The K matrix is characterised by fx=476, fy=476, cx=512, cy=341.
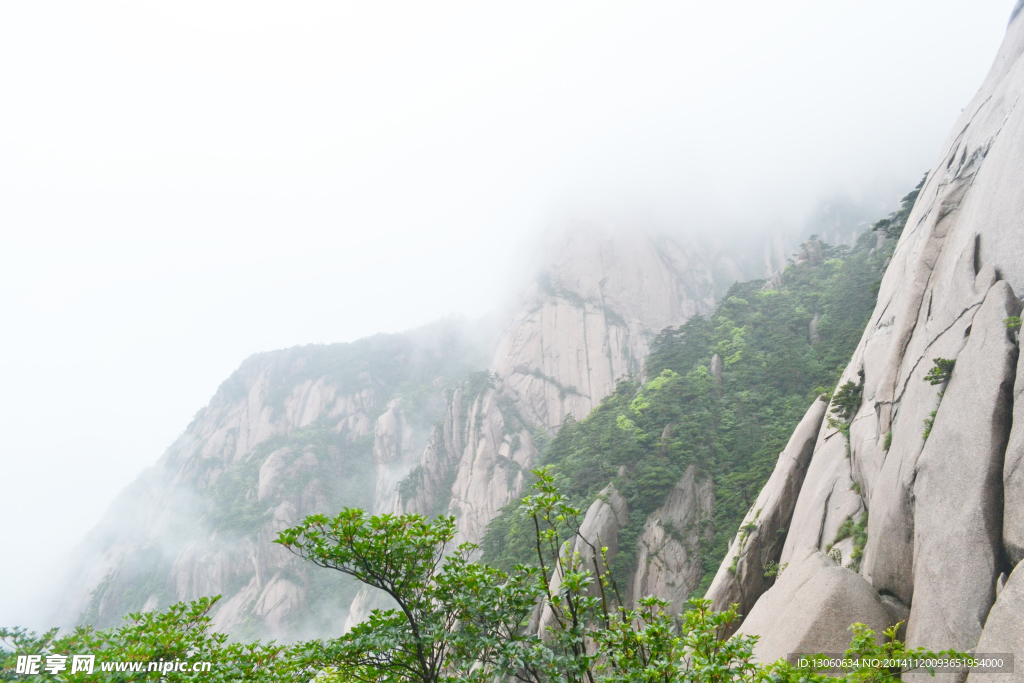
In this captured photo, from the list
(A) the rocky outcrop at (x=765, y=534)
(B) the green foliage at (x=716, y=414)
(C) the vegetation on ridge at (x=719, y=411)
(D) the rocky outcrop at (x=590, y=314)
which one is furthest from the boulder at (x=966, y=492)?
(D) the rocky outcrop at (x=590, y=314)

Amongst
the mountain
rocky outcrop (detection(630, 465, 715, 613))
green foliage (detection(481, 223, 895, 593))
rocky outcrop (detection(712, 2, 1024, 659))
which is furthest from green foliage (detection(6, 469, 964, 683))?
the mountain

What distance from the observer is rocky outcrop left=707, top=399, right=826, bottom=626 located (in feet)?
41.1

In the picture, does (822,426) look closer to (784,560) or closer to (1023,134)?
(784,560)

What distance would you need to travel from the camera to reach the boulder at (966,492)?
6.11 meters

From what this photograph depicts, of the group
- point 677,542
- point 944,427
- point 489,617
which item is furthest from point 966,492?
point 677,542

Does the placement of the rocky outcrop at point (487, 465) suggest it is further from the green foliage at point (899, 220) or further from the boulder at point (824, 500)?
the green foliage at point (899, 220)

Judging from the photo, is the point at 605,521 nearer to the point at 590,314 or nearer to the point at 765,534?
the point at 765,534

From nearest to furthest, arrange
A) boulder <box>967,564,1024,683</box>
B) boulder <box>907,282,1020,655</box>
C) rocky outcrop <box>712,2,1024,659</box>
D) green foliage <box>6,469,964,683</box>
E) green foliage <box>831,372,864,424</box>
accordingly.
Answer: green foliage <box>6,469,964,683</box> → boulder <box>967,564,1024,683</box> → boulder <box>907,282,1020,655</box> → rocky outcrop <box>712,2,1024,659</box> → green foliage <box>831,372,864,424</box>

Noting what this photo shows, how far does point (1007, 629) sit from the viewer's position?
5039 millimetres

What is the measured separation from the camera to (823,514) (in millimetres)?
11438

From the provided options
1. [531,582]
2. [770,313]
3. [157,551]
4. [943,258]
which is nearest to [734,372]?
[770,313]

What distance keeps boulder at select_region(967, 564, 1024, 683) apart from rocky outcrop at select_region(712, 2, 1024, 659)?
0.04 metres

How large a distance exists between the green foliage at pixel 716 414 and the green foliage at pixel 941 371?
1150 centimetres

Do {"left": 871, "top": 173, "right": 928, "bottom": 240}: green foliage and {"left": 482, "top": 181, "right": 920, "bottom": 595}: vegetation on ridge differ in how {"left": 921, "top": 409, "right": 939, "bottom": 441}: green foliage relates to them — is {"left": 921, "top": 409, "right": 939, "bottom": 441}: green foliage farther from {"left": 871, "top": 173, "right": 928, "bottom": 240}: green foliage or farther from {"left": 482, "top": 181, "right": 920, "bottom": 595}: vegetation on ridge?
{"left": 871, "top": 173, "right": 928, "bottom": 240}: green foliage
